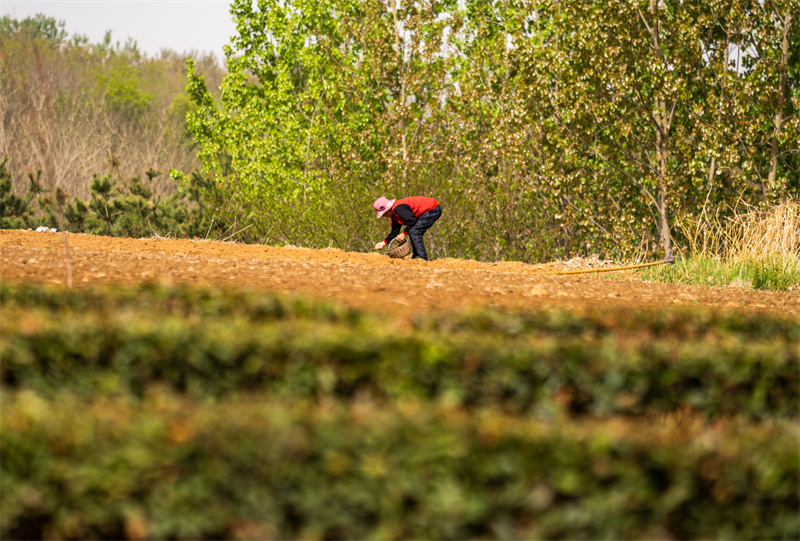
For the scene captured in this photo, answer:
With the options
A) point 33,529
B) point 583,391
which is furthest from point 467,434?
point 33,529

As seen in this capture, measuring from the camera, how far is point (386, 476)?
239cm

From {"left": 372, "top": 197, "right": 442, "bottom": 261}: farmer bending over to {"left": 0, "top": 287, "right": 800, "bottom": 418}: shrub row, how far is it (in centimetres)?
748

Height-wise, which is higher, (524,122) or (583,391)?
(524,122)

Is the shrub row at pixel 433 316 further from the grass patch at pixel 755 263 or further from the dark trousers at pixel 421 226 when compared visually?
the dark trousers at pixel 421 226

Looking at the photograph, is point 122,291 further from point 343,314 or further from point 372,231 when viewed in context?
point 372,231

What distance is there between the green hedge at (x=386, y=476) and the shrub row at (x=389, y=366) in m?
0.79

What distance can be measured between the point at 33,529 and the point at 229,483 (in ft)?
2.93

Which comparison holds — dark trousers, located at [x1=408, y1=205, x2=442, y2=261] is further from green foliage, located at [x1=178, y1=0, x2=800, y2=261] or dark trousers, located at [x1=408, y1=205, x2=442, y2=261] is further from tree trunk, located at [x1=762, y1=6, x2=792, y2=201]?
tree trunk, located at [x1=762, y1=6, x2=792, y2=201]

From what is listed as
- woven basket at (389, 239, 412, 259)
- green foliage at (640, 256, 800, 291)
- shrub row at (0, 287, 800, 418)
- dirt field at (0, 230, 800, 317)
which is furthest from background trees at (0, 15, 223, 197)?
shrub row at (0, 287, 800, 418)

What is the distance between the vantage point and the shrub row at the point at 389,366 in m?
3.41

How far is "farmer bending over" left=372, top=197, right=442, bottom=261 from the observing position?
36.3 feet

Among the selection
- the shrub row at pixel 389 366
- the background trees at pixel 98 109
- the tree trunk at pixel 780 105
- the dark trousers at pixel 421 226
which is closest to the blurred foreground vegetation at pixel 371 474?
the shrub row at pixel 389 366

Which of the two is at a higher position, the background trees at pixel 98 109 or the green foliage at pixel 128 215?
the background trees at pixel 98 109

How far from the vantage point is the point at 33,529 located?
2768mm
